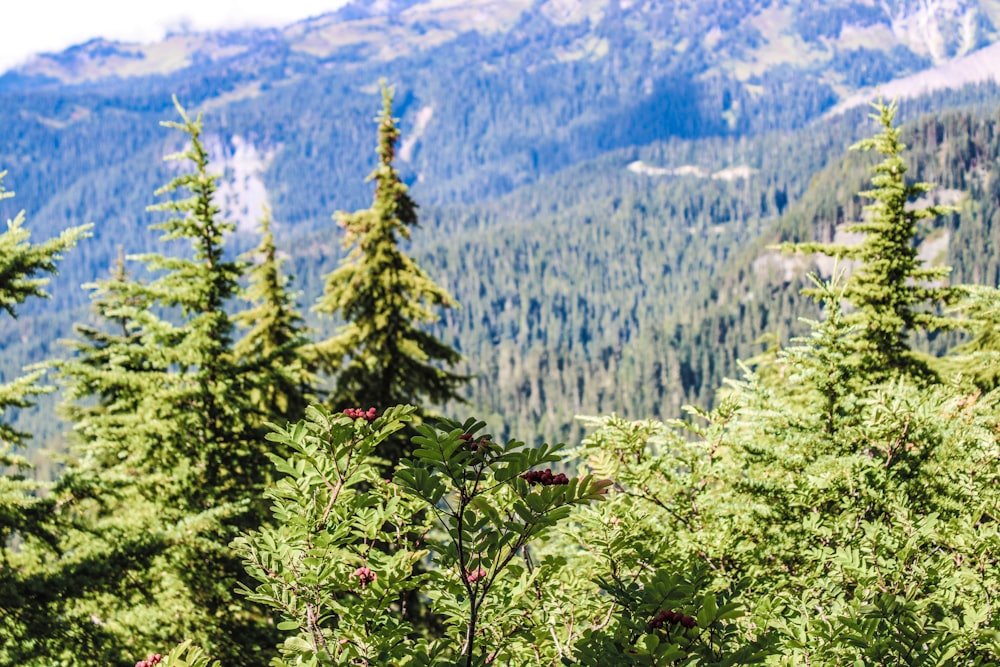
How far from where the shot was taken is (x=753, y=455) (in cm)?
473

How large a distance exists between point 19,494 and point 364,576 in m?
5.40

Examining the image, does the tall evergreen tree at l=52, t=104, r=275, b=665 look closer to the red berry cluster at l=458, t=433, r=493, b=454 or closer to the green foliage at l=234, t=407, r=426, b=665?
the green foliage at l=234, t=407, r=426, b=665

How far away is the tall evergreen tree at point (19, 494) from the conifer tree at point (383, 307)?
567 centimetres

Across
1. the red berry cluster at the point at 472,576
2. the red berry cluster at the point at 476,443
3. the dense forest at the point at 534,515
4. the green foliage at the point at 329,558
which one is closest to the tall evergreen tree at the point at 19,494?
the dense forest at the point at 534,515

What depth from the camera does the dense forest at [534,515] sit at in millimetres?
2488

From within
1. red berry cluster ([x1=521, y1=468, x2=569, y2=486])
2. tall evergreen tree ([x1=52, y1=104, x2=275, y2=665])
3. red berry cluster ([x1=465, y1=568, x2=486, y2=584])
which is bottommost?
tall evergreen tree ([x1=52, y1=104, x2=275, y2=665])

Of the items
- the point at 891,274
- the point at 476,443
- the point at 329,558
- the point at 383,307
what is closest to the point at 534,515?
the point at 476,443

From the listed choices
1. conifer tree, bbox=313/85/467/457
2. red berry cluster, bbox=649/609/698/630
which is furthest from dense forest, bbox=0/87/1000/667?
conifer tree, bbox=313/85/467/457

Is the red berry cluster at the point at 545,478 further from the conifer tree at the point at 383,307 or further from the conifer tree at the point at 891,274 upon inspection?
the conifer tree at the point at 383,307

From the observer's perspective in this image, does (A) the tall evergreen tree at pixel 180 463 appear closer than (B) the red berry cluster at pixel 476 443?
No

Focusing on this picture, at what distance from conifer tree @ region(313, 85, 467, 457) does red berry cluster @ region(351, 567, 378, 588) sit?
32.3 feet

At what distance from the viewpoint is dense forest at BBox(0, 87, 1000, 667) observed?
2.49 meters

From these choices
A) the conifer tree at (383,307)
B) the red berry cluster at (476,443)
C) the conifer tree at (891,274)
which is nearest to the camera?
the red berry cluster at (476,443)

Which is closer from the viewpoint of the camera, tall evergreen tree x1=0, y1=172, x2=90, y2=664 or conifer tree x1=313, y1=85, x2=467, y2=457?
tall evergreen tree x1=0, y1=172, x2=90, y2=664
